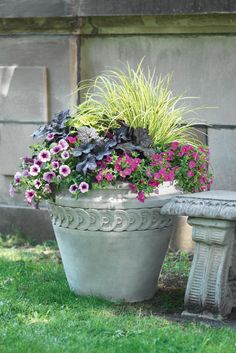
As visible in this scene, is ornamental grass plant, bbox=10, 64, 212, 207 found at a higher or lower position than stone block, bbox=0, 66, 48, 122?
lower

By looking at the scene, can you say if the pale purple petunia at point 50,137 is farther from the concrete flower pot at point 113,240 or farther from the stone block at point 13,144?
the stone block at point 13,144

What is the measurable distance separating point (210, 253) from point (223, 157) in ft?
5.38

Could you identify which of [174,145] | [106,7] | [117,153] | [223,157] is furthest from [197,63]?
[117,153]

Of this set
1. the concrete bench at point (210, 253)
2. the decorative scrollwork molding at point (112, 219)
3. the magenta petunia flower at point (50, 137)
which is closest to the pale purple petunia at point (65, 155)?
the magenta petunia flower at point (50, 137)

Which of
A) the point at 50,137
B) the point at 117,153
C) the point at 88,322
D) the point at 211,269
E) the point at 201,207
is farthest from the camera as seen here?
the point at 50,137

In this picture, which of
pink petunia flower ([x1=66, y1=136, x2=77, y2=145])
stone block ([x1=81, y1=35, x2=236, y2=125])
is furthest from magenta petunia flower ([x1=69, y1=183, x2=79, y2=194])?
stone block ([x1=81, y1=35, x2=236, y2=125])

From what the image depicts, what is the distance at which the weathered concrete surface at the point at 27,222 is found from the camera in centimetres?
768

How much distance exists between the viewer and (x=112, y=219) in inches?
219

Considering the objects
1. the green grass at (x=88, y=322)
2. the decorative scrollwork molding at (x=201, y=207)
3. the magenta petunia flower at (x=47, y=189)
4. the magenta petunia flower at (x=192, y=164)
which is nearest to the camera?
the green grass at (x=88, y=322)

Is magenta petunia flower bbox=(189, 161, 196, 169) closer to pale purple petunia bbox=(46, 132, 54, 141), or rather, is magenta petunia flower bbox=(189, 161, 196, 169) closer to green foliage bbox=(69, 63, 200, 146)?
green foliage bbox=(69, 63, 200, 146)

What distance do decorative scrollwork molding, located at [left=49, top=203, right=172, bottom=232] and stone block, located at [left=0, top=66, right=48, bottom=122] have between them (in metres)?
2.05

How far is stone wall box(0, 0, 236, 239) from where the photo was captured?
6766mm

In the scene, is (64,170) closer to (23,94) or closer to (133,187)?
(133,187)

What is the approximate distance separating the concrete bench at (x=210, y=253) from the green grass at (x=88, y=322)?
0.68 ft
